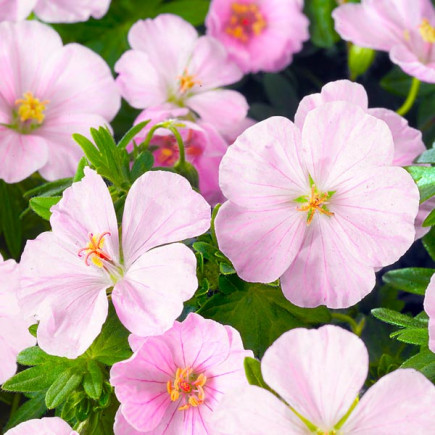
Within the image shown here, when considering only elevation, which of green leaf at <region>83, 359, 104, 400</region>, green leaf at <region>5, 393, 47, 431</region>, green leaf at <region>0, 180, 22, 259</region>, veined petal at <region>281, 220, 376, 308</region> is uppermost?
veined petal at <region>281, 220, 376, 308</region>

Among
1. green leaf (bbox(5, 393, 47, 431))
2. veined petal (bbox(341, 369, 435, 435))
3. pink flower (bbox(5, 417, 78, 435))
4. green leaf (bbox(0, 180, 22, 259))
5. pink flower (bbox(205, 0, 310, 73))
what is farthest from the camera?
pink flower (bbox(205, 0, 310, 73))

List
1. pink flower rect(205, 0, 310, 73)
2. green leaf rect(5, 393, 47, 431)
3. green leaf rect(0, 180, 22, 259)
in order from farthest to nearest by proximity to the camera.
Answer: pink flower rect(205, 0, 310, 73), green leaf rect(0, 180, 22, 259), green leaf rect(5, 393, 47, 431)

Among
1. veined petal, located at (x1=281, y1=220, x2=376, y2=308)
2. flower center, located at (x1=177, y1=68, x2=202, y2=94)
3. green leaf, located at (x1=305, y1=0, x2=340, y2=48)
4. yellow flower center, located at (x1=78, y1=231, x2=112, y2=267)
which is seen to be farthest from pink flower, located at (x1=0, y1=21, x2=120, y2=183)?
green leaf, located at (x1=305, y1=0, x2=340, y2=48)

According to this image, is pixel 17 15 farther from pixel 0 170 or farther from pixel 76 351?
pixel 76 351

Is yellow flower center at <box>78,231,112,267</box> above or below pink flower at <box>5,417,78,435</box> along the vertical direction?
above

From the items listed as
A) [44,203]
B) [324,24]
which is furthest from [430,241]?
[324,24]

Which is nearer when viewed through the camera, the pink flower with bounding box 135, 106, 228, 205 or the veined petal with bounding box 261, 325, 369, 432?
the veined petal with bounding box 261, 325, 369, 432

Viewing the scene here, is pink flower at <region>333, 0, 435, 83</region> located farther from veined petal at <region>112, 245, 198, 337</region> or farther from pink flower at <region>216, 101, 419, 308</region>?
veined petal at <region>112, 245, 198, 337</region>

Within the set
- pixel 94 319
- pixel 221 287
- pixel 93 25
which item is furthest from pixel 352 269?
pixel 93 25
